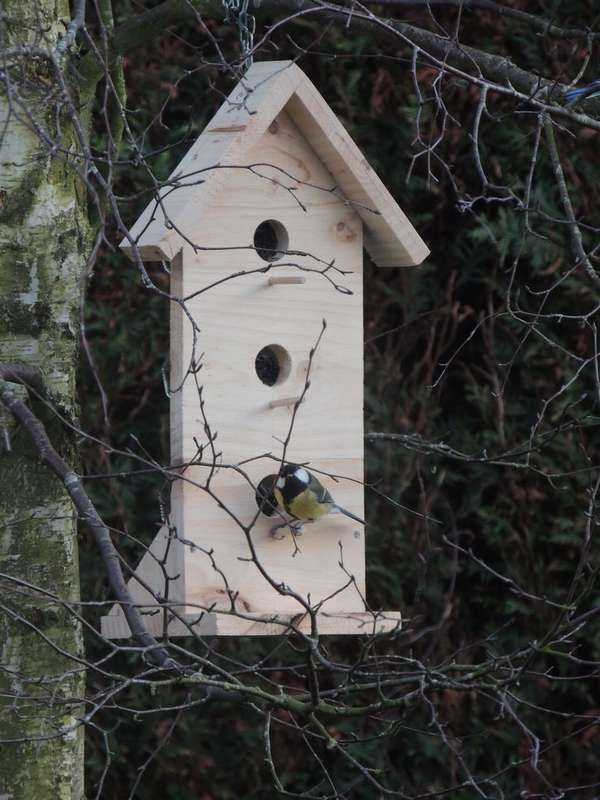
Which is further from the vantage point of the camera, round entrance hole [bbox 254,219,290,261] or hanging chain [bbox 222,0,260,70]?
round entrance hole [bbox 254,219,290,261]

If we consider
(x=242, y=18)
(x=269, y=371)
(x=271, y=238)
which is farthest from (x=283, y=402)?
(x=242, y=18)

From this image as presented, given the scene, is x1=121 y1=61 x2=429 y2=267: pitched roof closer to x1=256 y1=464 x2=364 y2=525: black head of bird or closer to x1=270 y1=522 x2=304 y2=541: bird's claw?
x1=256 y1=464 x2=364 y2=525: black head of bird

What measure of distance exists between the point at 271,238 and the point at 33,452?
686 millimetres

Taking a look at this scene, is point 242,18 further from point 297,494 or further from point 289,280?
point 297,494

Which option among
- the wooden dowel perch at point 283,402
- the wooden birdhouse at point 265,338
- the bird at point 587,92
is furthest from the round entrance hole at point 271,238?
the bird at point 587,92

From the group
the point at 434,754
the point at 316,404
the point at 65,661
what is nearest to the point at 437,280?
the point at 434,754

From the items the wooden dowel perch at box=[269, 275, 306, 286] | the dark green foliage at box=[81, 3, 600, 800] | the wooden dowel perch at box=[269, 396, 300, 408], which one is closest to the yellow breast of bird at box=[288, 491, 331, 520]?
the wooden dowel perch at box=[269, 396, 300, 408]

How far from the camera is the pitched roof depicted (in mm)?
2354

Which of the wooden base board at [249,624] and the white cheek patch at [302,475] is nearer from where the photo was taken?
the wooden base board at [249,624]

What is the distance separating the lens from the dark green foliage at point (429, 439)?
4.05 m

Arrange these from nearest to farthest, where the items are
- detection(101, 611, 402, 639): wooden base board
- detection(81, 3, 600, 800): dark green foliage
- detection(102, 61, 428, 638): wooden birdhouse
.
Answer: detection(101, 611, 402, 639): wooden base board, detection(102, 61, 428, 638): wooden birdhouse, detection(81, 3, 600, 800): dark green foliage

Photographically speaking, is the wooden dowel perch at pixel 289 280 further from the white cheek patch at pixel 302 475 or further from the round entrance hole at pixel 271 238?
the white cheek patch at pixel 302 475

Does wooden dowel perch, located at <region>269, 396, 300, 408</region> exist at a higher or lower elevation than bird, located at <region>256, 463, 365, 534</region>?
higher

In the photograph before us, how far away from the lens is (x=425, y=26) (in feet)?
13.6
